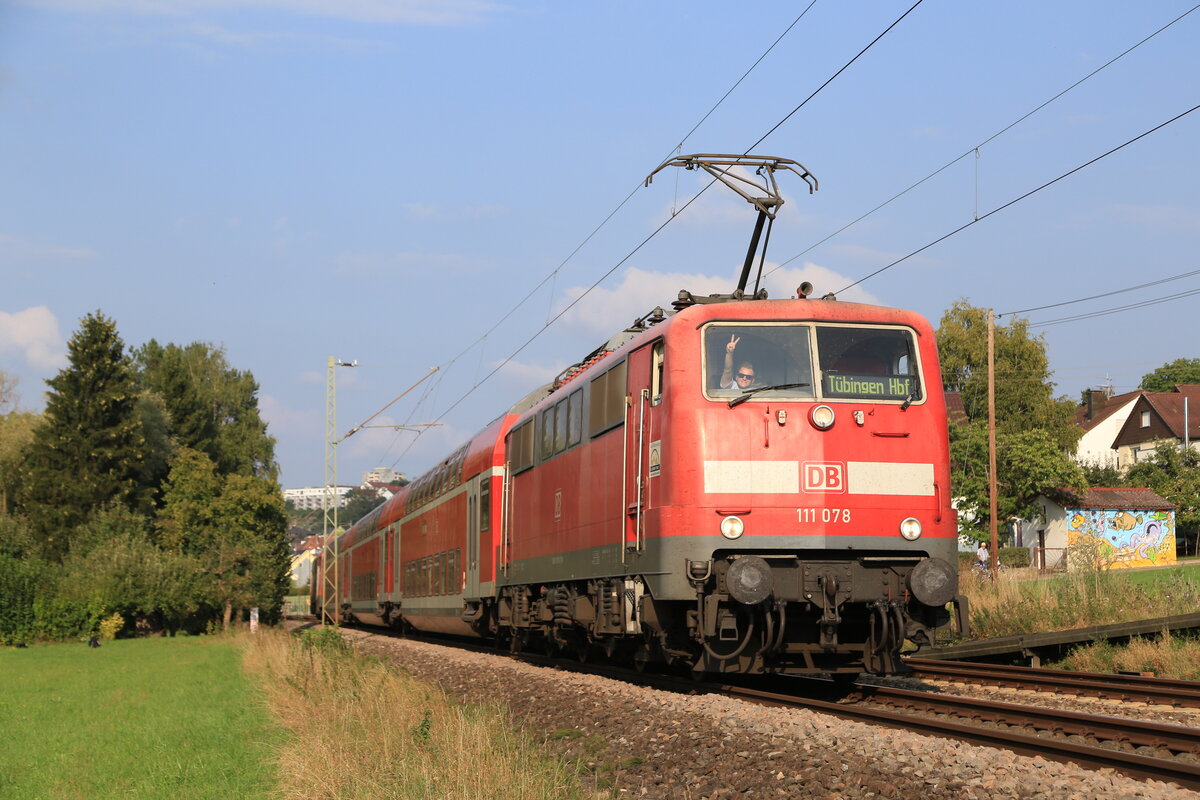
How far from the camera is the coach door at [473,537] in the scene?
71.2ft

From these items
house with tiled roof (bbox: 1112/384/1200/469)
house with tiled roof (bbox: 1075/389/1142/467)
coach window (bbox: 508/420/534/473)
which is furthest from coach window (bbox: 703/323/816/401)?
house with tiled roof (bbox: 1075/389/1142/467)

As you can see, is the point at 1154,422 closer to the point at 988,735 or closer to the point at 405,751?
the point at 988,735

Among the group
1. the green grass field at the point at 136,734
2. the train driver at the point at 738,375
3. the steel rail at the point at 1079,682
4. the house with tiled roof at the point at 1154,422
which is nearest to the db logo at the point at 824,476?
the train driver at the point at 738,375

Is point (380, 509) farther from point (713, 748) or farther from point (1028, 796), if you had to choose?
point (1028, 796)

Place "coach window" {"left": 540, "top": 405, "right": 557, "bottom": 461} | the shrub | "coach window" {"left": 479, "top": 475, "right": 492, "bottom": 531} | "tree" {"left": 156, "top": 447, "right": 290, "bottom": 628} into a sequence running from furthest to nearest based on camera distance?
1. "tree" {"left": 156, "top": 447, "right": 290, "bottom": 628}
2. the shrub
3. "coach window" {"left": 479, "top": 475, "right": 492, "bottom": 531}
4. "coach window" {"left": 540, "top": 405, "right": 557, "bottom": 461}

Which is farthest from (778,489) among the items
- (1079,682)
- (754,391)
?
(1079,682)

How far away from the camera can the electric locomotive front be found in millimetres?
11078

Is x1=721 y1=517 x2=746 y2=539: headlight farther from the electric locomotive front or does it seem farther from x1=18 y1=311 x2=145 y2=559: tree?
x1=18 y1=311 x2=145 y2=559: tree

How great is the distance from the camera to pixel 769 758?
8.33m

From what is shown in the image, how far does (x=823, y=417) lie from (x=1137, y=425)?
76345 mm

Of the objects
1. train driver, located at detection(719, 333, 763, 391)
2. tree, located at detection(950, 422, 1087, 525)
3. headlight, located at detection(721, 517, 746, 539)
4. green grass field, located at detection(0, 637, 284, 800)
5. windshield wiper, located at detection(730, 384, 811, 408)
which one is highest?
tree, located at detection(950, 422, 1087, 525)

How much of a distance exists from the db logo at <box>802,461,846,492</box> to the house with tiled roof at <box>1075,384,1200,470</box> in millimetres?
67695

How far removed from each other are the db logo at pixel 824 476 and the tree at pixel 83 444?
156 ft

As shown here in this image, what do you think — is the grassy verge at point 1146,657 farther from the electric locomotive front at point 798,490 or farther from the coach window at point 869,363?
the coach window at point 869,363
